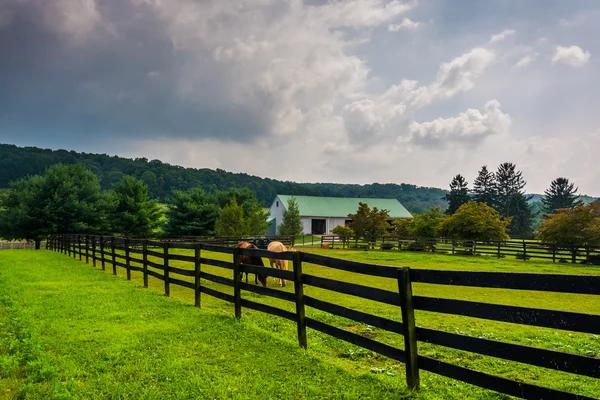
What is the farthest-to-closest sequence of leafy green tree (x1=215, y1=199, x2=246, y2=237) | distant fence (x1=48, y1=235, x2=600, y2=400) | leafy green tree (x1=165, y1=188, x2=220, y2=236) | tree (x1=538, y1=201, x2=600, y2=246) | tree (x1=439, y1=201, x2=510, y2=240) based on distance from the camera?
leafy green tree (x1=165, y1=188, x2=220, y2=236) → leafy green tree (x1=215, y1=199, x2=246, y2=237) → tree (x1=439, y1=201, x2=510, y2=240) → tree (x1=538, y1=201, x2=600, y2=246) → distant fence (x1=48, y1=235, x2=600, y2=400)

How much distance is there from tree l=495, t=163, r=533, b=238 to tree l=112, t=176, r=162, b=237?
55.9 m

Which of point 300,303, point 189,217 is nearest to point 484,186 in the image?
point 189,217

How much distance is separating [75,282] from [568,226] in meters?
27.8

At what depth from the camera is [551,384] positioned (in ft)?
14.4

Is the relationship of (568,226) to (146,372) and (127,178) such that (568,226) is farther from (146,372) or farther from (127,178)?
(127,178)

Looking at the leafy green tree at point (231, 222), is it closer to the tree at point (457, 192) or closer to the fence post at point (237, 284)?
the fence post at point (237, 284)

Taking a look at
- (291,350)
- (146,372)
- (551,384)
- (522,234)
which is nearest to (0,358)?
(146,372)

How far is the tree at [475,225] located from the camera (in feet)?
100

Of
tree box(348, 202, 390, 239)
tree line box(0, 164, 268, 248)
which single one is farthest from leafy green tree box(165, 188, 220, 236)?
tree box(348, 202, 390, 239)

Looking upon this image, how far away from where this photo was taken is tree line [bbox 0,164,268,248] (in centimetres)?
3750

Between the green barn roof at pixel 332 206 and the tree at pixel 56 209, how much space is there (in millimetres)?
24048

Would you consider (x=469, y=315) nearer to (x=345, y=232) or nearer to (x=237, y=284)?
(x=237, y=284)

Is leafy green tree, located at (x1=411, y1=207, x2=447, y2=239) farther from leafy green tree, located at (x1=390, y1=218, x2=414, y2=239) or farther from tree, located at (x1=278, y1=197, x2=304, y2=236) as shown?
tree, located at (x1=278, y1=197, x2=304, y2=236)

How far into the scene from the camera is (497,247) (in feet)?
92.4
